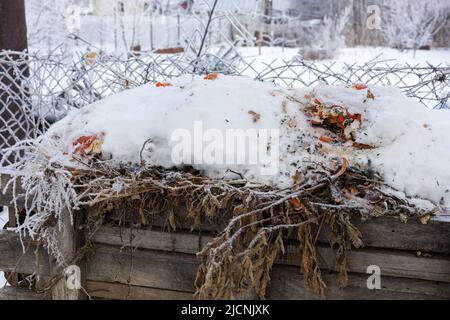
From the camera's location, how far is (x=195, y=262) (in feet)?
5.98

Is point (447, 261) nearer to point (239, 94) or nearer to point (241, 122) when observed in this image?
point (241, 122)

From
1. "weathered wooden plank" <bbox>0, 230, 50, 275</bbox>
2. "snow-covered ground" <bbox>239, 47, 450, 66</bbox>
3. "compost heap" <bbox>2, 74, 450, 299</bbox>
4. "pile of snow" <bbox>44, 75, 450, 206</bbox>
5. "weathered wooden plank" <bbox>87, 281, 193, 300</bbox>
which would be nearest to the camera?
"compost heap" <bbox>2, 74, 450, 299</bbox>

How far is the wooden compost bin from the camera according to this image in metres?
1.65

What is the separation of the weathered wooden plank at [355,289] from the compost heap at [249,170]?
79 mm

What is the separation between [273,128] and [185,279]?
0.72 metres

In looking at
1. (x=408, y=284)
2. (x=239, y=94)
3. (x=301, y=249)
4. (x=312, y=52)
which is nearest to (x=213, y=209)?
(x=301, y=249)

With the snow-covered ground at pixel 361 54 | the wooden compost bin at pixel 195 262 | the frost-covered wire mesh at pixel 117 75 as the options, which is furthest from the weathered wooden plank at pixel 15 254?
the snow-covered ground at pixel 361 54

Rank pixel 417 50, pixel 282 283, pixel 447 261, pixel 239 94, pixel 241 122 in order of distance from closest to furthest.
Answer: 1. pixel 447 261
2. pixel 282 283
3. pixel 241 122
4. pixel 239 94
5. pixel 417 50

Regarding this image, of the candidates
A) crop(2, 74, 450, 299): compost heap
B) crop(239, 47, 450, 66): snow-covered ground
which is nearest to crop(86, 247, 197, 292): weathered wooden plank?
crop(2, 74, 450, 299): compost heap

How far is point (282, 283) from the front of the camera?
176 centimetres

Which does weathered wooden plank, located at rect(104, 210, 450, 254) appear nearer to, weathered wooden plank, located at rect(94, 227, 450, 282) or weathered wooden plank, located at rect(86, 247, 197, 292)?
weathered wooden plank, located at rect(94, 227, 450, 282)

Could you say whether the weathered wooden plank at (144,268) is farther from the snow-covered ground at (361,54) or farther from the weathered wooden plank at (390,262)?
the snow-covered ground at (361,54)
